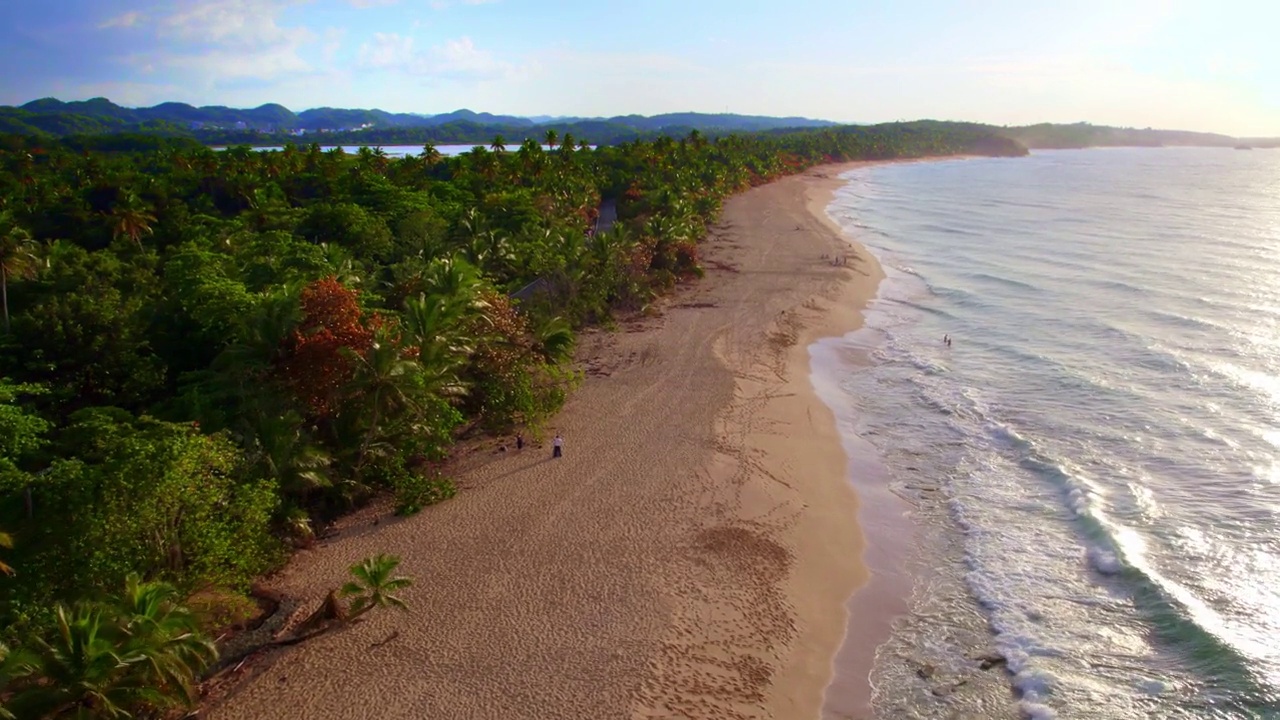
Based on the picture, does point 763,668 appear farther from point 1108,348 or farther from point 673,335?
point 1108,348

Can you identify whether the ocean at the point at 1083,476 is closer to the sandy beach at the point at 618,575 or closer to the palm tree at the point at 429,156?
the sandy beach at the point at 618,575

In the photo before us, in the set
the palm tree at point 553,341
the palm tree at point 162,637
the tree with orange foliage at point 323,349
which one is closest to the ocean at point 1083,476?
the palm tree at point 553,341

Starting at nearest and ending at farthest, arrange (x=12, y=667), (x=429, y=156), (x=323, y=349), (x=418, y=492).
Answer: (x=12, y=667) → (x=323, y=349) → (x=418, y=492) → (x=429, y=156)

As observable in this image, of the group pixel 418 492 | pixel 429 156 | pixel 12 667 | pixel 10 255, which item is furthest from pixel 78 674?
pixel 429 156

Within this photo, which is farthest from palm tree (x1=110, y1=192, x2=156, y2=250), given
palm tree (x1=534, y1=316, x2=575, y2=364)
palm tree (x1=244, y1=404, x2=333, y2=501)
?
palm tree (x1=244, y1=404, x2=333, y2=501)

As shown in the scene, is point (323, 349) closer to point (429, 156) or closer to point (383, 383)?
point (383, 383)

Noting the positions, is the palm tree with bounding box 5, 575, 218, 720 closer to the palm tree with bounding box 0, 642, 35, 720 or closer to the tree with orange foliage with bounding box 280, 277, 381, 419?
the palm tree with bounding box 0, 642, 35, 720
